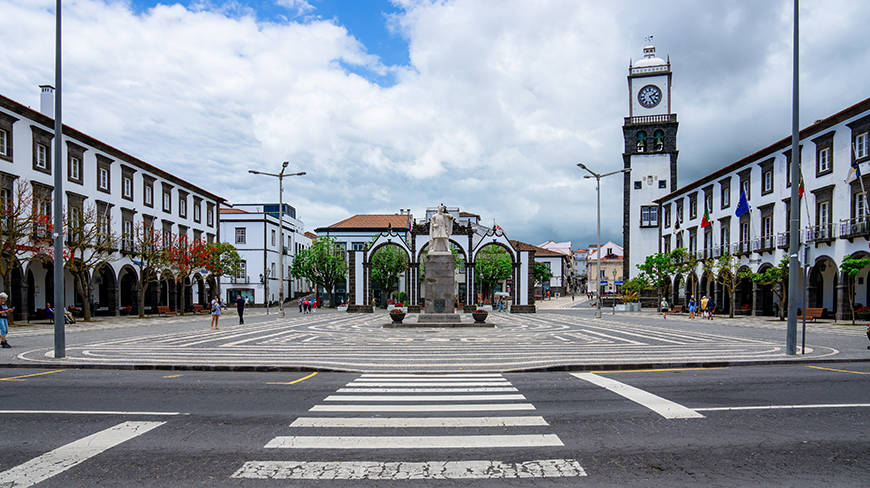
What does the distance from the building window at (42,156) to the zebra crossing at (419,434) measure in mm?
31643

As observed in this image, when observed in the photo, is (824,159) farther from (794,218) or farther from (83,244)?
(83,244)

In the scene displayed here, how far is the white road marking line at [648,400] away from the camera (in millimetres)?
7445

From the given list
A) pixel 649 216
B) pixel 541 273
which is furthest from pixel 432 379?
pixel 541 273

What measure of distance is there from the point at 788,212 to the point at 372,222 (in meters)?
57.3

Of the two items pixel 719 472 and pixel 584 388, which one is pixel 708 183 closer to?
pixel 584 388

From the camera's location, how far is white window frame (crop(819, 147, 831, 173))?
33.3 meters

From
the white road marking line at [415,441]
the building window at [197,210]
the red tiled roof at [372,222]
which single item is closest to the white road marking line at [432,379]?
the white road marking line at [415,441]

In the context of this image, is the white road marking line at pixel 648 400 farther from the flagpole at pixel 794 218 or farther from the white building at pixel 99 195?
the white building at pixel 99 195

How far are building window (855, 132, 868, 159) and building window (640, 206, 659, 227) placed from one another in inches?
1301

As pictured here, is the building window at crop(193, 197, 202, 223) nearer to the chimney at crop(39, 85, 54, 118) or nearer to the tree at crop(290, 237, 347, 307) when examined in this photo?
the tree at crop(290, 237, 347, 307)

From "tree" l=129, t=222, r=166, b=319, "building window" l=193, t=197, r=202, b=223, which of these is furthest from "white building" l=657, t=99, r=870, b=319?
"building window" l=193, t=197, r=202, b=223

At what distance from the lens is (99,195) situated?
38.1 m

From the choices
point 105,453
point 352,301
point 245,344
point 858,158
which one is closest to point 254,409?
point 105,453

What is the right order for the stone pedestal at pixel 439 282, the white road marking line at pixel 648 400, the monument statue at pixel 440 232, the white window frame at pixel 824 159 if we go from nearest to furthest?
1. the white road marking line at pixel 648 400
2. the stone pedestal at pixel 439 282
3. the monument statue at pixel 440 232
4. the white window frame at pixel 824 159
